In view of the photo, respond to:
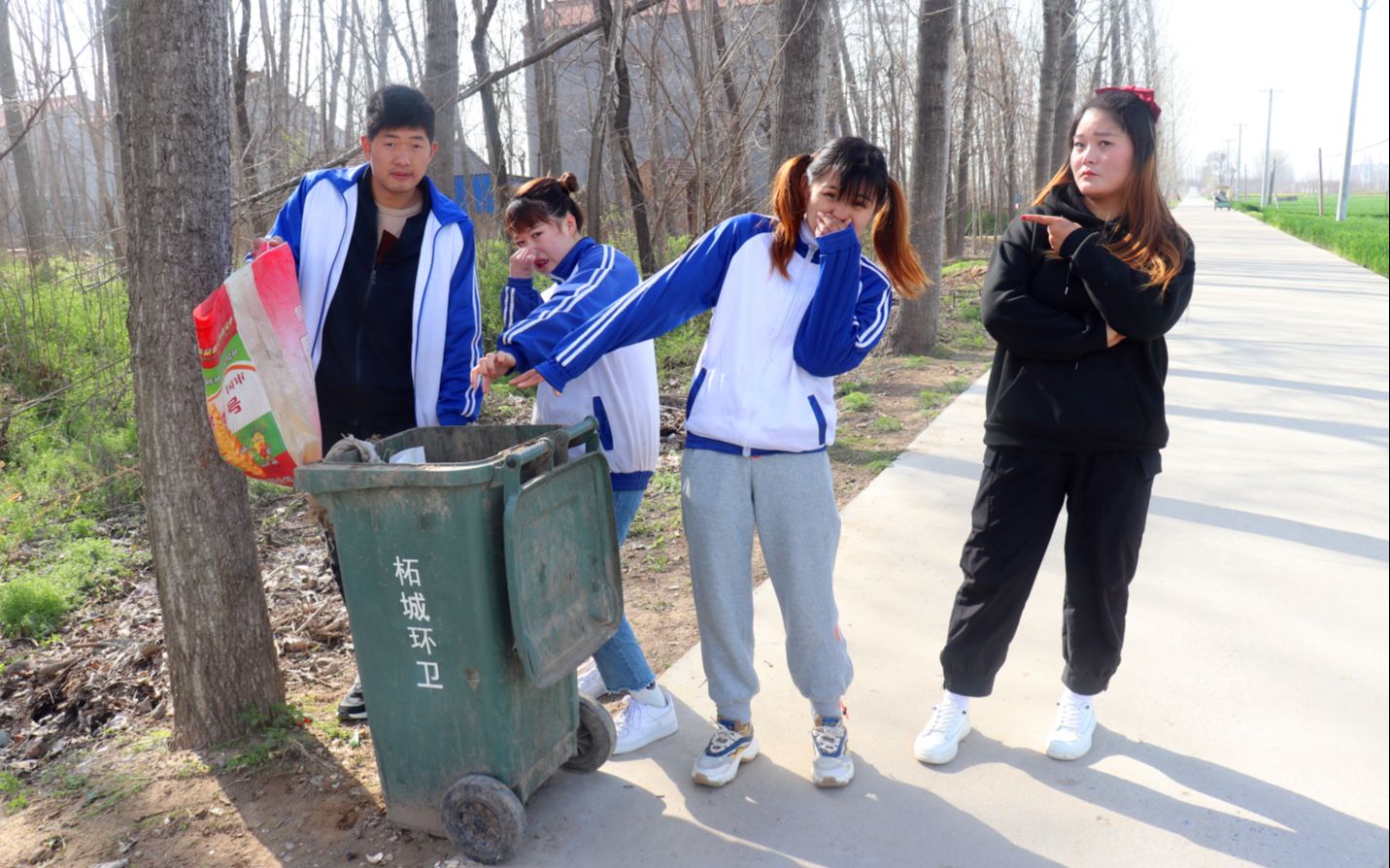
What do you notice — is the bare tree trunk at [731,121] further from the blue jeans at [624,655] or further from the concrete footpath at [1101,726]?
the blue jeans at [624,655]

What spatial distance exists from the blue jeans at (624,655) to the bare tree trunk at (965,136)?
1537 centimetres

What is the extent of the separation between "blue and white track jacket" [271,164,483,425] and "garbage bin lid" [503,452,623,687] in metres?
0.48

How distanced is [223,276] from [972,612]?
2.24 metres

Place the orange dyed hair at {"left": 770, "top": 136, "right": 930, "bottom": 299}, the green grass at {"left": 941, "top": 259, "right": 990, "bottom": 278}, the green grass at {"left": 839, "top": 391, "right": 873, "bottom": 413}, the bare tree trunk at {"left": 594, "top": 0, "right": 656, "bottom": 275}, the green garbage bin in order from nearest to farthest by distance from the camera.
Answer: the green garbage bin, the orange dyed hair at {"left": 770, "top": 136, "right": 930, "bottom": 299}, the green grass at {"left": 839, "top": 391, "right": 873, "bottom": 413}, the bare tree trunk at {"left": 594, "top": 0, "right": 656, "bottom": 275}, the green grass at {"left": 941, "top": 259, "right": 990, "bottom": 278}

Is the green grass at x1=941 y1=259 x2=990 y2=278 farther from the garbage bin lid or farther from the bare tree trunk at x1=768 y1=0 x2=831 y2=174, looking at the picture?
the garbage bin lid

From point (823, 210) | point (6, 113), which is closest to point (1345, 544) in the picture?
point (823, 210)

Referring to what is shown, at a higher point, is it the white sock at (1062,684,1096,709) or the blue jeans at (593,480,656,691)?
the blue jeans at (593,480,656,691)

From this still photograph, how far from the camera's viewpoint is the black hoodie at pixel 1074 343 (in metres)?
2.47

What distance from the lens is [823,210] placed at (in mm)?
2457

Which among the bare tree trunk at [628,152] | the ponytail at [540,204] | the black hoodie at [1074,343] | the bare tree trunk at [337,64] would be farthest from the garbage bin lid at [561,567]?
the bare tree trunk at [337,64]

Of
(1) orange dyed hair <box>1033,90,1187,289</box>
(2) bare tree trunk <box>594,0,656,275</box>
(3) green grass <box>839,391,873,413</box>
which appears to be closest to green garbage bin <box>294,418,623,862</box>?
(1) orange dyed hair <box>1033,90,1187,289</box>

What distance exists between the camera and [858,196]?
8.00 feet

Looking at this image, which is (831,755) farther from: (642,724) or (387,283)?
(387,283)

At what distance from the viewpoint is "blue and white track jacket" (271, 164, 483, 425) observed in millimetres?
2719
